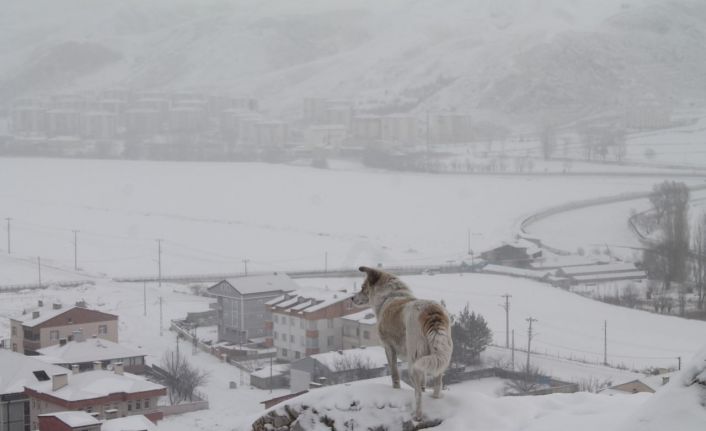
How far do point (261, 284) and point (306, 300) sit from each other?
38.9 inches

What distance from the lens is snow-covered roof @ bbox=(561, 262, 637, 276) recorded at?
10.9 m

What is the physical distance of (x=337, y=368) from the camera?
5.65 m

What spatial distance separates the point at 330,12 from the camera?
52344mm

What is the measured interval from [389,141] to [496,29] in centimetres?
1417

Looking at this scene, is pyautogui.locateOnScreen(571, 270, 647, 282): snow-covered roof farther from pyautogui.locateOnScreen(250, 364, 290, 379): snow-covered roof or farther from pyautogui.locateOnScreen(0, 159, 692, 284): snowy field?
pyautogui.locateOnScreen(250, 364, 290, 379): snow-covered roof

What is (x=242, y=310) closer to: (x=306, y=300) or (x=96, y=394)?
(x=306, y=300)

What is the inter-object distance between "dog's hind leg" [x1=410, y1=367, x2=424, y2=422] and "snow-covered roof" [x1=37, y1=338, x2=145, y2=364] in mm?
4356

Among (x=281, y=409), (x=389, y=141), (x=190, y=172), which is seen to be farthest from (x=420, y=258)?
(x=389, y=141)

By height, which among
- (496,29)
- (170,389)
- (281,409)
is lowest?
(170,389)

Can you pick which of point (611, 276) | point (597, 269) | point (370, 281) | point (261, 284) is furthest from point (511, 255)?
point (370, 281)

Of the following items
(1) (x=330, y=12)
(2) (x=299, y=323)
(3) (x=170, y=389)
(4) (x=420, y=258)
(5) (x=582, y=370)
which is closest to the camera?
(3) (x=170, y=389)

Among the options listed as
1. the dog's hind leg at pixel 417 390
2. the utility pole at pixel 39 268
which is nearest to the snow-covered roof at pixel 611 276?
the utility pole at pixel 39 268

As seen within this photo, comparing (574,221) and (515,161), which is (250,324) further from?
(515,161)

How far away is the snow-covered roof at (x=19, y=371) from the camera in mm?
4906
